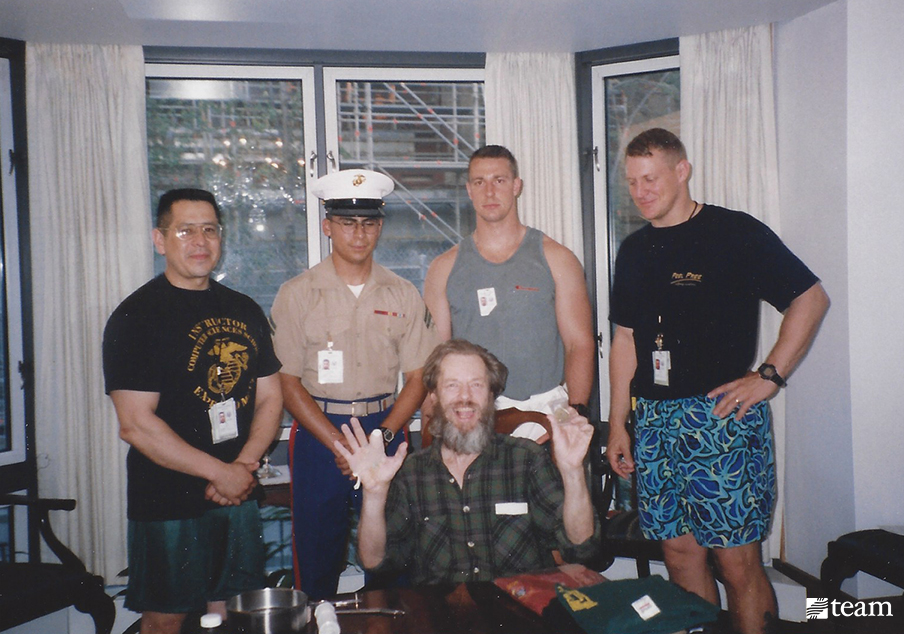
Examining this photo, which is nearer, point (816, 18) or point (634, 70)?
point (816, 18)

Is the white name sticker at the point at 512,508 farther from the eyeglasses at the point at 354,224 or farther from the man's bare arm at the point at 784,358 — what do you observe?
the eyeglasses at the point at 354,224

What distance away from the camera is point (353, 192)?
3178 mm

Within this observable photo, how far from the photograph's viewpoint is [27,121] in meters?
3.69

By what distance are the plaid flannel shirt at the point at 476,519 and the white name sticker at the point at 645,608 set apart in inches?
24.9

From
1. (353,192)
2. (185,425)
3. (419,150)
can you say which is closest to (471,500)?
(185,425)

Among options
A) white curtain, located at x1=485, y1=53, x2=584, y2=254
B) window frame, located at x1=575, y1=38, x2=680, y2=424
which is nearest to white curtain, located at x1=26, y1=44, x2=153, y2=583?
white curtain, located at x1=485, y1=53, x2=584, y2=254

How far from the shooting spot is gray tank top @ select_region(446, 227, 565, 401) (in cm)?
321

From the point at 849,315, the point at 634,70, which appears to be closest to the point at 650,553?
the point at 849,315

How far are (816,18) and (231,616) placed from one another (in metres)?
3.73

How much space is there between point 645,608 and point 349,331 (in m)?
1.91

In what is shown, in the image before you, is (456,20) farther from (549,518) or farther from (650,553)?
(650,553)

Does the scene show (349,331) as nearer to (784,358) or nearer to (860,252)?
(784,358)

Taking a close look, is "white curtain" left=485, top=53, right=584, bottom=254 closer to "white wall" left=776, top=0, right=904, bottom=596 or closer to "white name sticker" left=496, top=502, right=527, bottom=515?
"white wall" left=776, top=0, right=904, bottom=596

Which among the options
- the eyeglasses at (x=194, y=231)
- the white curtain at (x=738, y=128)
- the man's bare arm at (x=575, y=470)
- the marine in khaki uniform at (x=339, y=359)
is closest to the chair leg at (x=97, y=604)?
the marine in khaki uniform at (x=339, y=359)
